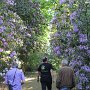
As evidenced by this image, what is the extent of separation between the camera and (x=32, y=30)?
2616 centimetres

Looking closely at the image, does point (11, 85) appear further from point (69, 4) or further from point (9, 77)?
point (69, 4)

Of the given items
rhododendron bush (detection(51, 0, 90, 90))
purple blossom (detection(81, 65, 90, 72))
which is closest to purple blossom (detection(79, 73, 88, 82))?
rhododendron bush (detection(51, 0, 90, 90))

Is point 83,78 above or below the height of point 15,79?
below

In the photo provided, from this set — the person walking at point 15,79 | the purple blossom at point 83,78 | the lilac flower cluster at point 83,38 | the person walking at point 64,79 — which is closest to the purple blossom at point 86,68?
the purple blossom at point 83,78

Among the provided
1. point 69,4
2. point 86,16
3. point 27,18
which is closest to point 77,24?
point 86,16

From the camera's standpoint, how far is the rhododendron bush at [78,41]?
13.9 m

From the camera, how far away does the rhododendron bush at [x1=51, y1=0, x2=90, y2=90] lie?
13859 millimetres

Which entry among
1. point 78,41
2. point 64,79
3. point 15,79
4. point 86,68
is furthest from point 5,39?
point 64,79

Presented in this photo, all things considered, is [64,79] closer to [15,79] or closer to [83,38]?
[15,79]

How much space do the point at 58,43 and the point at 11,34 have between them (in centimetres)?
212

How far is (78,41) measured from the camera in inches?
570

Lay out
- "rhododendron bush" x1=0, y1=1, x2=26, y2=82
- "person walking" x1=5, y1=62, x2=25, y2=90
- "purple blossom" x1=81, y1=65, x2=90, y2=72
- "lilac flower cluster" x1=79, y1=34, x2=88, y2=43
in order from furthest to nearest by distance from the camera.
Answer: "rhododendron bush" x1=0, y1=1, x2=26, y2=82 → "lilac flower cluster" x1=79, y1=34, x2=88, y2=43 → "purple blossom" x1=81, y1=65, x2=90, y2=72 → "person walking" x1=5, y1=62, x2=25, y2=90

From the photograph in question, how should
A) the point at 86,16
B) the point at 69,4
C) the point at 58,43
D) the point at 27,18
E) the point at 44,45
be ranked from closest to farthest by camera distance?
the point at 86,16, the point at 69,4, the point at 58,43, the point at 27,18, the point at 44,45

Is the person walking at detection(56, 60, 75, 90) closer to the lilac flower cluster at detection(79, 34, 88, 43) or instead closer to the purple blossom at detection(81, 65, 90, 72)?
the purple blossom at detection(81, 65, 90, 72)
